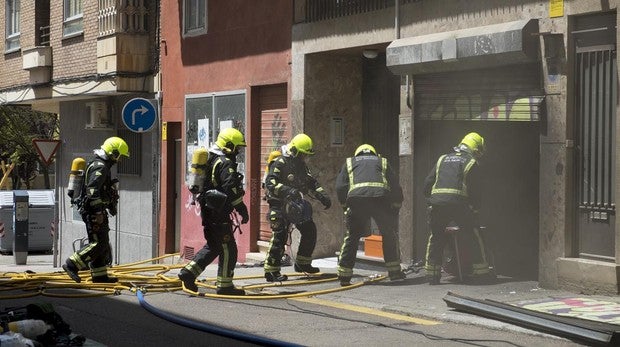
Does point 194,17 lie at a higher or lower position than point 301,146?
higher

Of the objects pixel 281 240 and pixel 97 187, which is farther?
pixel 281 240

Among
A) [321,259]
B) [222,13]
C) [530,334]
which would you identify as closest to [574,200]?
[530,334]

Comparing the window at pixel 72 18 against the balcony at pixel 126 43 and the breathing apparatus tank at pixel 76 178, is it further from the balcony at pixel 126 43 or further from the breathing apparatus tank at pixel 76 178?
the breathing apparatus tank at pixel 76 178

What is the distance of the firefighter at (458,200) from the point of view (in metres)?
13.4

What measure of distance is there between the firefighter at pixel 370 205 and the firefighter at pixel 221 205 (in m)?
1.43

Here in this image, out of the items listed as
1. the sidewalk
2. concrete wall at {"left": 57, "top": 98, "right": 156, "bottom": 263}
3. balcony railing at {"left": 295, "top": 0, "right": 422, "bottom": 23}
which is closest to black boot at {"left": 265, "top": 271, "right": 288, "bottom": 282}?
the sidewalk

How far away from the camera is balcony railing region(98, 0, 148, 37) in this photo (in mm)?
22375

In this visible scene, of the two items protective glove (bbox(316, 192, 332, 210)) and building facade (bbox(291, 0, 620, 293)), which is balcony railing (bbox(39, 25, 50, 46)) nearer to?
building facade (bbox(291, 0, 620, 293))

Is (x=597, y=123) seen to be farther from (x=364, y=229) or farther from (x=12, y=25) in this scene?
(x=12, y=25)

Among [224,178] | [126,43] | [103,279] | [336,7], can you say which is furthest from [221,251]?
[126,43]

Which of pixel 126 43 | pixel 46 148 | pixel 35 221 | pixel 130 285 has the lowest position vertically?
pixel 35 221

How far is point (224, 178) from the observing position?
12.8m

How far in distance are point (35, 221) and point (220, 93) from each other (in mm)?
12042

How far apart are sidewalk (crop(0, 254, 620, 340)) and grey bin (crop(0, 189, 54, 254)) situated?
1636 centimetres
